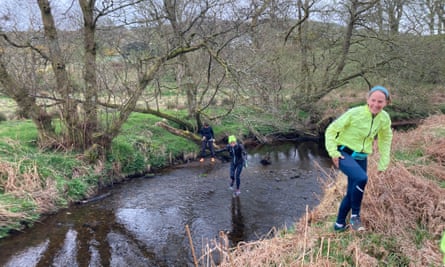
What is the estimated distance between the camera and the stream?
7.02 metres

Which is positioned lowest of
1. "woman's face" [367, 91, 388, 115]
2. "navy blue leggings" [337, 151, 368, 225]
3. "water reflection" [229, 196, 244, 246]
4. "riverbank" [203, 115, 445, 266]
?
"water reflection" [229, 196, 244, 246]

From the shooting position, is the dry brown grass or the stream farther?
the dry brown grass

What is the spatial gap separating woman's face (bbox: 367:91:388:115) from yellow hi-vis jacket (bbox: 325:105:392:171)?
9cm

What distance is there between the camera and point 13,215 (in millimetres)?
8039

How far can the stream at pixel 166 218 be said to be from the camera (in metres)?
7.02

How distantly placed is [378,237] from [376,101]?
1856 mm

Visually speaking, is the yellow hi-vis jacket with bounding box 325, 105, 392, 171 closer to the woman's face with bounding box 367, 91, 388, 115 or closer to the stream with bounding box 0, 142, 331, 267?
the woman's face with bounding box 367, 91, 388, 115

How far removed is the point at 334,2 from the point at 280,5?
3.09 metres

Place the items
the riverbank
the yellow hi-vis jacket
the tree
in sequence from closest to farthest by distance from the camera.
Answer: the riverbank
the yellow hi-vis jacket
the tree

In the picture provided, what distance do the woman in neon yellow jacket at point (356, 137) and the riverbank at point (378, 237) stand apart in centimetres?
38

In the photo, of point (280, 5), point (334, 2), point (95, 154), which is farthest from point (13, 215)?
point (334, 2)

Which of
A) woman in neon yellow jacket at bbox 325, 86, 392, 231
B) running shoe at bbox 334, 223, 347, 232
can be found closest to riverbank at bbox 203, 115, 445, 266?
running shoe at bbox 334, 223, 347, 232

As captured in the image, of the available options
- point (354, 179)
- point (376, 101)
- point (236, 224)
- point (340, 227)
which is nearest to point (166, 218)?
point (236, 224)

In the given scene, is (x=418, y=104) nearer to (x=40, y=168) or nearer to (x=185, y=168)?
(x=185, y=168)
